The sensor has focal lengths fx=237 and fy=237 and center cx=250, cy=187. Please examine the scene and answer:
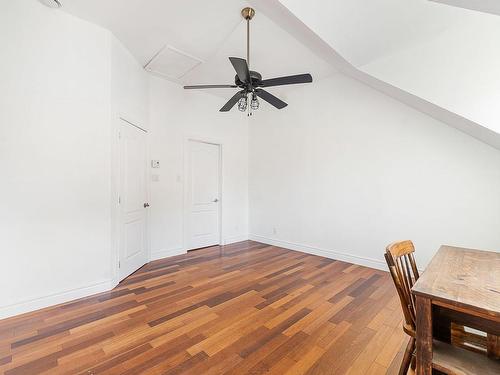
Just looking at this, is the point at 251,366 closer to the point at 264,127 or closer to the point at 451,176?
the point at 451,176

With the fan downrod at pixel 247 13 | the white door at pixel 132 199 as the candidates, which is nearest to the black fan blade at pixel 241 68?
the fan downrod at pixel 247 13

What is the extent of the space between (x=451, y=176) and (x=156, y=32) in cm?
412

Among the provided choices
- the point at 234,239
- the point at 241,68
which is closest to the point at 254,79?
the point at 241,68

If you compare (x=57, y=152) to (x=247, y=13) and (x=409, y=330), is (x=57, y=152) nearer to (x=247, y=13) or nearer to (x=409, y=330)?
(x=247, y=13)

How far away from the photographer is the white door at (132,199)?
3.21m

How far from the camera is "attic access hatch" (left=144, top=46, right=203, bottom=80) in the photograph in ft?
11.0

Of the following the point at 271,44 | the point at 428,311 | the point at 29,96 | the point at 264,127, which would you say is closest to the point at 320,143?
the point at 264,127

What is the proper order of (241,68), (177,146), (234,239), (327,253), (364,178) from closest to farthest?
1. (241,68)
2. (364,178)
3. (327,253)
4. (177,146)
5. (234,239)

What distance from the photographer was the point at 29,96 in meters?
2.38

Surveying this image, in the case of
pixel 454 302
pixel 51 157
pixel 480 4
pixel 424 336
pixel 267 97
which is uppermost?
pixel 267 97

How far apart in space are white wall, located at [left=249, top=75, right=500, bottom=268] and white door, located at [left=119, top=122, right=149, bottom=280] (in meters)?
2.45

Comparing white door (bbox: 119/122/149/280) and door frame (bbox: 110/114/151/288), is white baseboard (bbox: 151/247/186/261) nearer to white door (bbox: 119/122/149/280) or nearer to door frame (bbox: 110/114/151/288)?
white door (bbox: 119/122/149/280)

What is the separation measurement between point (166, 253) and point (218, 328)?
236 cm

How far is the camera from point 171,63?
3.60m
